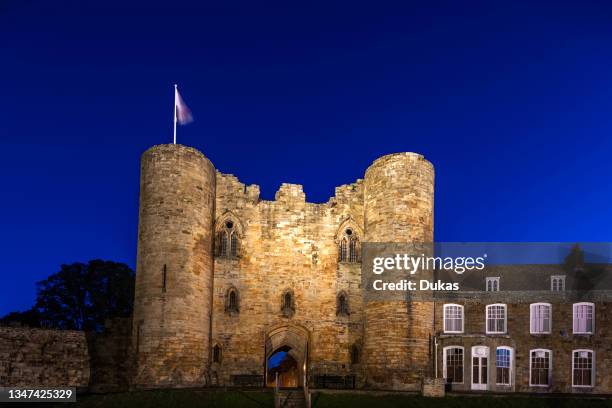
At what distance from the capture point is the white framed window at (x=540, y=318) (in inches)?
1172

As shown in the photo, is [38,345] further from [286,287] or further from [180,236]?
[286,287]

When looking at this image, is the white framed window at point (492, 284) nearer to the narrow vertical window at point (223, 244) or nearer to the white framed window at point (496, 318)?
the white framed window at point (496, 318)

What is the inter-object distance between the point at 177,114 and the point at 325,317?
1065 cm

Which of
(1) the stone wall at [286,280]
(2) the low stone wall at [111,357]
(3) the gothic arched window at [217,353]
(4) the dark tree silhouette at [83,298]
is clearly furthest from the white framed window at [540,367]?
(4) the dark tree silhouette at [83,298]

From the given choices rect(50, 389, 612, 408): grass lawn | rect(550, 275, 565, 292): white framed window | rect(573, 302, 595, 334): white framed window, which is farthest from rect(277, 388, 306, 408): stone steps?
rect(573, 302, 595, 334): white framed window

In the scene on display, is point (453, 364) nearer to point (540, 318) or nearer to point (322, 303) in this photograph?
point (540, 318)

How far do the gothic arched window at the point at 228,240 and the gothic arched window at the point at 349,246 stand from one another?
14.9 feet

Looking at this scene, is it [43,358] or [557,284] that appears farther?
[557,284]

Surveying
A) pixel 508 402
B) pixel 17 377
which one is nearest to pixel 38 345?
pixel 17 377

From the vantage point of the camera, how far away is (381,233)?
29047 millimetres

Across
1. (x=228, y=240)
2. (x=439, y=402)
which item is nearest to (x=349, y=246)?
(x=228, y=240)

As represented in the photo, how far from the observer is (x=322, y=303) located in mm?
30125

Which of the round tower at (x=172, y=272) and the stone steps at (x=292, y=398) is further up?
the round tower at (x=172, y=272)

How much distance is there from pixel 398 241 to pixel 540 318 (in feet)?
23.4
